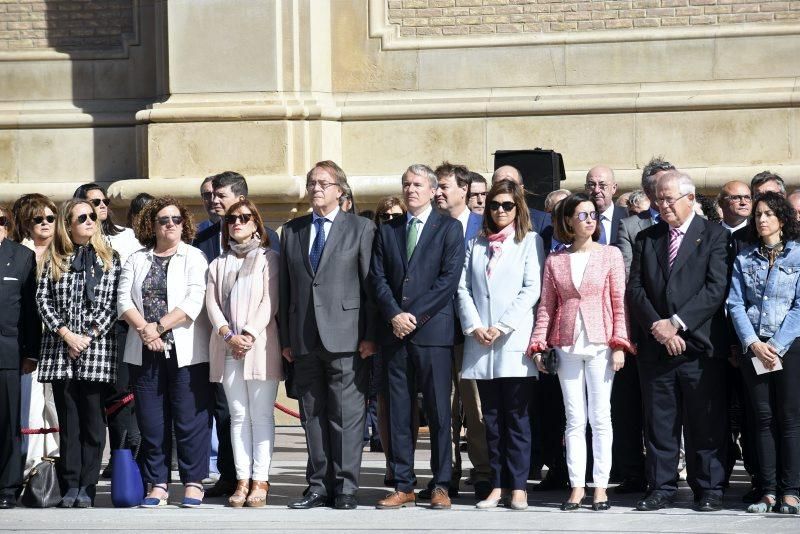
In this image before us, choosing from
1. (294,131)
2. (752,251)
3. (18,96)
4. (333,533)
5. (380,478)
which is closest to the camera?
(333,533)

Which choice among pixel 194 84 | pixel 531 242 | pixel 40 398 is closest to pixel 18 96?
pixel 194 84

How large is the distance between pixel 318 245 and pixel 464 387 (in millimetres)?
1270

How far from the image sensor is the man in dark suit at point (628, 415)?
380 inches

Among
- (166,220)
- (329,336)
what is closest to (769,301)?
(329,336)

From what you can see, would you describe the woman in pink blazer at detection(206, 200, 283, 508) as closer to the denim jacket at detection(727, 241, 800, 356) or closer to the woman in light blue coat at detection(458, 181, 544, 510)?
the woman in light blue coat at detection(458, 181, 544, 510)

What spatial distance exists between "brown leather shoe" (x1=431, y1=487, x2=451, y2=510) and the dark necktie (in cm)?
149

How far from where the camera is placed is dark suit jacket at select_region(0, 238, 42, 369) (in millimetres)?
9492

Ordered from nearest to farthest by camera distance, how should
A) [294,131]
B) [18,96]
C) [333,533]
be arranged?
[333,533] → [294,131] → [18,96]

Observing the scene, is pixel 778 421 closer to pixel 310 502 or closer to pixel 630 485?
pixel 630 485

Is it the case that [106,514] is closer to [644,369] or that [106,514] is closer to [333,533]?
[333,533]

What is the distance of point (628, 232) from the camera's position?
9.69 meters

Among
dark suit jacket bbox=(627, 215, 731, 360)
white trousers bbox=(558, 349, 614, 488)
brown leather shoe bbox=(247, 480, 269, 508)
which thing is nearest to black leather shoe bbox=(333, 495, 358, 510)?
brown leather shoe bbox=(247, 480, 269, 508)

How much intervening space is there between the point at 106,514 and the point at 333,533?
1.61 m

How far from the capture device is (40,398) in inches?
419
